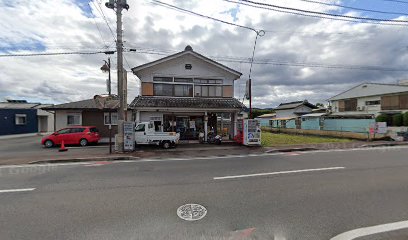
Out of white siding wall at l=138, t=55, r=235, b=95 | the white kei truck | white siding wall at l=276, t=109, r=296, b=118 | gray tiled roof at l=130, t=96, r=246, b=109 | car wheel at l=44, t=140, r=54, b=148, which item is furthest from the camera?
white siding wall at l=276, t=109, r=296, b=118

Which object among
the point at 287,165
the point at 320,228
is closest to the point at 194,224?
the point at 320,228

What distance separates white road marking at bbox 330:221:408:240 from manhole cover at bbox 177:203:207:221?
7.61 feet

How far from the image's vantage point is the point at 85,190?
5637 millimetres

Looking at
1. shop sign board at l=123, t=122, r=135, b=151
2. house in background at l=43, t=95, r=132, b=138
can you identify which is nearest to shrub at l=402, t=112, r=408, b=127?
shop sign board at l=123, t=122, r=135, b=151

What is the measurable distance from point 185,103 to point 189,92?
2.12 m

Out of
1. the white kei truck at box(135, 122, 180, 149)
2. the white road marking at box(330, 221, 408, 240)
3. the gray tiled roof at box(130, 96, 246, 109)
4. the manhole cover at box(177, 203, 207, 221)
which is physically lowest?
the white road marking at box(330, 221, 408, 240)

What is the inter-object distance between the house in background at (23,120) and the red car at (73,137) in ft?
41.6

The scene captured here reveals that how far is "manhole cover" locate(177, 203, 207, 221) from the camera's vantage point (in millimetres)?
4043

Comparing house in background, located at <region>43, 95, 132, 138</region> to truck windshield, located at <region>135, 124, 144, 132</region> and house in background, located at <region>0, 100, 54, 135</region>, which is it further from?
house in background, located at <region>0, 100, 54, 135</region>

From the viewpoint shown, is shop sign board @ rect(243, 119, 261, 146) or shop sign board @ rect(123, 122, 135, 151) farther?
shop sign board @ rect(243, 119, 261, 146)

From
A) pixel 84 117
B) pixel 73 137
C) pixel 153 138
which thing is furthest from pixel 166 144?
pixel 84 117

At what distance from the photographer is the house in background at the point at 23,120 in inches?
971

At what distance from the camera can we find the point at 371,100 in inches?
1253

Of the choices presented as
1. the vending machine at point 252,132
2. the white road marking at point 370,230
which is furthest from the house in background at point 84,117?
the white road marking at point 370,230
